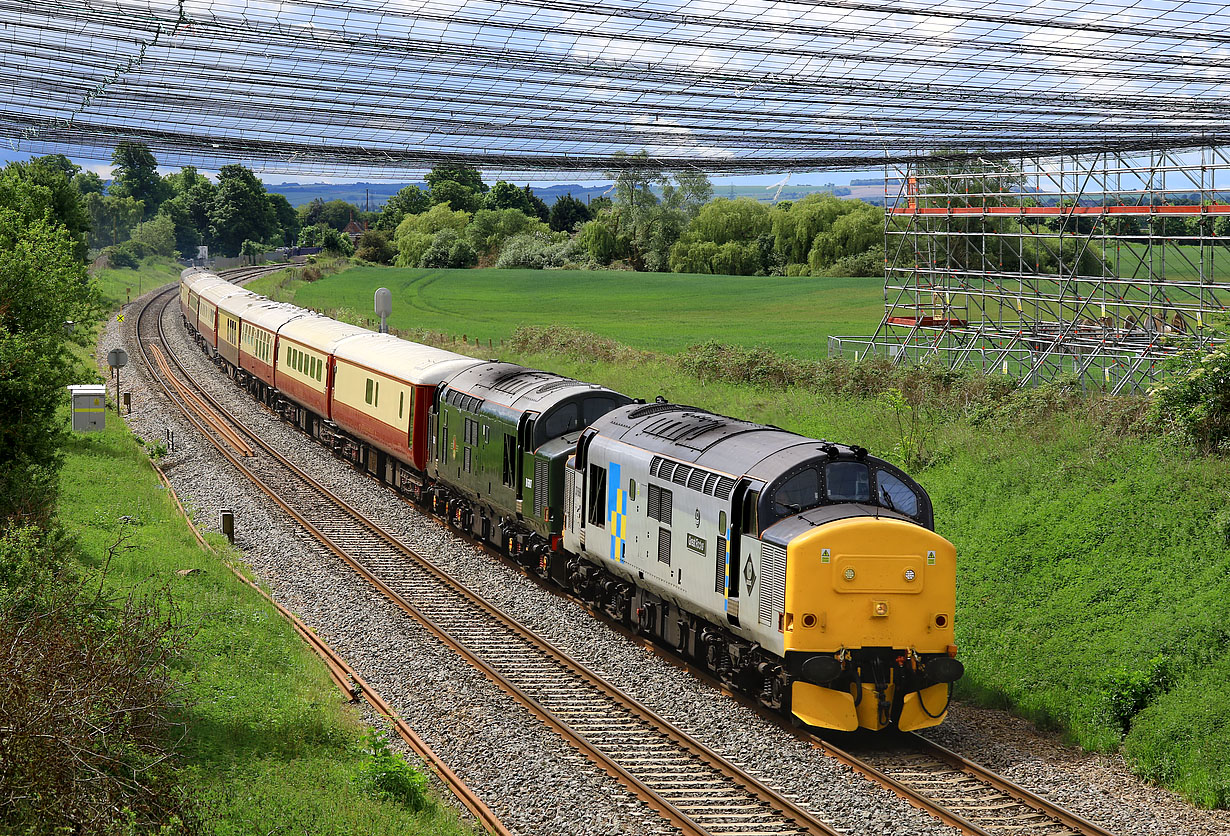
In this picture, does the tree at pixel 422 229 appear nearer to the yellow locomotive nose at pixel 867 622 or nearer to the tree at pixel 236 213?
the tree at pixel 236 213

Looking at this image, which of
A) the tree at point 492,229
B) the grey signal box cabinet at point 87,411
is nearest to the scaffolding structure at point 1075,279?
the grey signal box cabinet at point 87,411

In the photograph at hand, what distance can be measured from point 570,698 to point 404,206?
148 meters

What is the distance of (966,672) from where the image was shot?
664 inches

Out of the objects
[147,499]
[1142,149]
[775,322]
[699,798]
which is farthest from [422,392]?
[775,322]

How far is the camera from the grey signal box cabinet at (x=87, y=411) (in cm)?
3114

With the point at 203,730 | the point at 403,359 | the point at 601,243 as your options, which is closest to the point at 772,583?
the point at 203,730

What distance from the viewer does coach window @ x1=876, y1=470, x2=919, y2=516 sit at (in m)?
14.8

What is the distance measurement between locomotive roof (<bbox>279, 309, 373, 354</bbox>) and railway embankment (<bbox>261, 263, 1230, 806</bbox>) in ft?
46.2

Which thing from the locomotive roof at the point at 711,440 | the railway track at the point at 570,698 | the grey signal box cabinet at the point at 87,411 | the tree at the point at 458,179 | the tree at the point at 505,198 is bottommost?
the railway track at the point at 570,698

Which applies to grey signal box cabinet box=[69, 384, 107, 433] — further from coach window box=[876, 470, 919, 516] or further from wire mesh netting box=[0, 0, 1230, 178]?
coach window box=[876, 470, 919, 516]

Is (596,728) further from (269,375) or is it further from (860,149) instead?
(269,375)

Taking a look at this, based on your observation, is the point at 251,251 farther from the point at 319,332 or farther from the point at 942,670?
the point at 942,670

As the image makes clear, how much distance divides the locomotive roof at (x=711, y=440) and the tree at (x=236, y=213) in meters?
138

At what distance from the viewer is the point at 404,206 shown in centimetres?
15775
